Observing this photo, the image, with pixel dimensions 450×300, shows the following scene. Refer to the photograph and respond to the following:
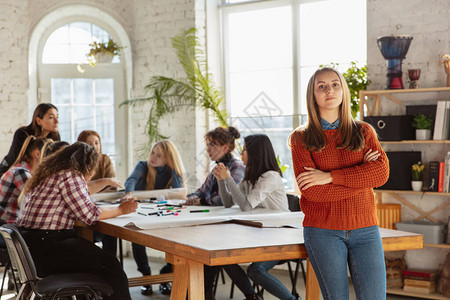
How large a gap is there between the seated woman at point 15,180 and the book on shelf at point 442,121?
3.05 metres

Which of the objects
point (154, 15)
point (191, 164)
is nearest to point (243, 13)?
point (154, 15)

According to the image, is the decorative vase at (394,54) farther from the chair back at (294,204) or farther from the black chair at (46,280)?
the black chair at (46,280)

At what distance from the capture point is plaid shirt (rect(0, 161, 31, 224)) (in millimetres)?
4383

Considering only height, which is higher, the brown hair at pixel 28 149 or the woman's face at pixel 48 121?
the woman's face at pixel 48 121

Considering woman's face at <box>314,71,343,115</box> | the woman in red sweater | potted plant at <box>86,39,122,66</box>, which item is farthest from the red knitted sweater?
potted plant at <box>86,39,122,66</box>

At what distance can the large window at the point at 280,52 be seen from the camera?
595cm

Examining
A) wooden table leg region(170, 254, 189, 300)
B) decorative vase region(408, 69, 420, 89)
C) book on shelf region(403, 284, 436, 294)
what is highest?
decorative vase region(408, 69, 420, 89)

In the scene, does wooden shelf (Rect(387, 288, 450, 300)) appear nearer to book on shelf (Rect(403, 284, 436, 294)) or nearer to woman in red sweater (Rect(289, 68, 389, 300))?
book on shelf (Rect(403, 284, 436, 294))

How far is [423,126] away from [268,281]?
1976 millimetres

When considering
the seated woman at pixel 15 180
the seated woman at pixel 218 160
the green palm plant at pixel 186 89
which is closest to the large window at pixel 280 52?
the green palm plant at pixel 186 89

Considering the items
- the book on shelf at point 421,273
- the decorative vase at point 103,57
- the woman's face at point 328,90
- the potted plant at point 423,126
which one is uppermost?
the decorative vase at point 103,57

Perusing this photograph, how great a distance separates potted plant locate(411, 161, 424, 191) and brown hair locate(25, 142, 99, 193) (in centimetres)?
265

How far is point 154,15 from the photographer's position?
6.66m

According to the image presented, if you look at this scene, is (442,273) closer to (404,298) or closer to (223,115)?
(404,298)
